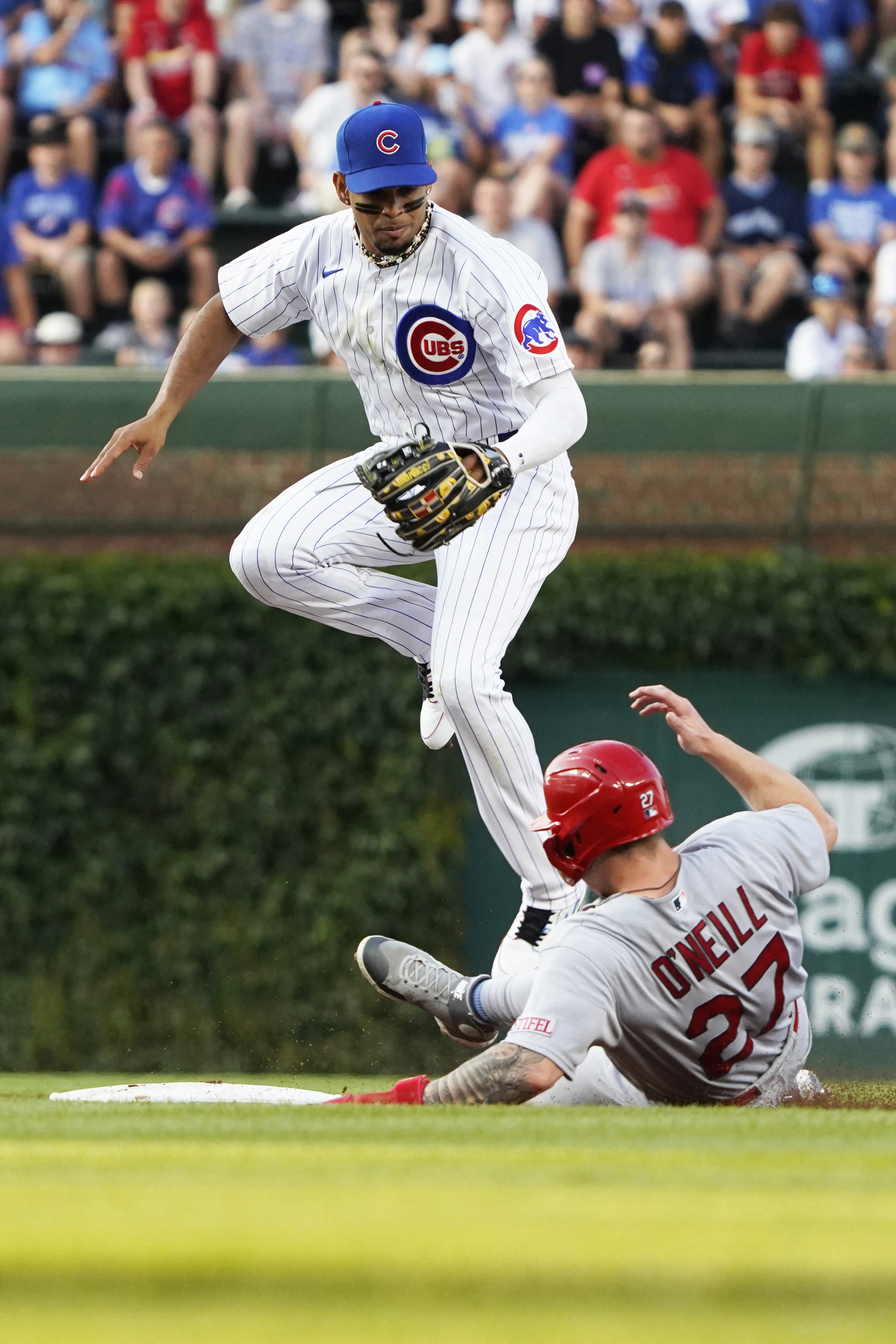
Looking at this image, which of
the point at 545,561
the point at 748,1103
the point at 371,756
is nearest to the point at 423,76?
the point at 371,756

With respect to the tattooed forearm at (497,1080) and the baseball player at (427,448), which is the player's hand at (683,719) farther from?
the tattooed forearm at (497,1080)

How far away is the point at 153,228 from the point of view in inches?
420

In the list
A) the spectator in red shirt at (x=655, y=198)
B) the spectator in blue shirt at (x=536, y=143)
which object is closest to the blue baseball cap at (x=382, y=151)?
the spectator in red shirt at (x=655, y=198)

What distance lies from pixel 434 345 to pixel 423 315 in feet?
0.30

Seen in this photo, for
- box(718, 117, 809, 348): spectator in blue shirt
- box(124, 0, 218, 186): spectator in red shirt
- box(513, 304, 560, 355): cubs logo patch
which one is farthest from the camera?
box(124, 0, 218, 186): spectator in red shirt

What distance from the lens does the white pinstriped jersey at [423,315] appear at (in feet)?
16.3

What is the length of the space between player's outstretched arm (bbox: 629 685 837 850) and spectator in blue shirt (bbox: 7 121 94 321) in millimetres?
6843

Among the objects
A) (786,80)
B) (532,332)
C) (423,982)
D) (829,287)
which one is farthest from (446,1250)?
(786,80)

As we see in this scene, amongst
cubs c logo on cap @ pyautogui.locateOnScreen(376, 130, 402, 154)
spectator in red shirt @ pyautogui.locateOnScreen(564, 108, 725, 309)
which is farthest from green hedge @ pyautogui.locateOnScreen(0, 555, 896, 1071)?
cubs c logo on cap @ pyautogui.locateOnScreen(376, 130, 402, 154)

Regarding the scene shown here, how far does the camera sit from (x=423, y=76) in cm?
1120

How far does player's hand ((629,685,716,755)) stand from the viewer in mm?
4820

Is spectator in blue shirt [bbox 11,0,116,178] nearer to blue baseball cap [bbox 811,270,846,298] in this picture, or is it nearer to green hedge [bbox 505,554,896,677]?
blue baseball cap [bbox 811,270,846,298]

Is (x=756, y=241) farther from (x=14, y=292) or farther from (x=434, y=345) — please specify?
(x=434, y=345)

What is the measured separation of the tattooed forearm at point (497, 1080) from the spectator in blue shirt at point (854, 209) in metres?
Result: 7.60
